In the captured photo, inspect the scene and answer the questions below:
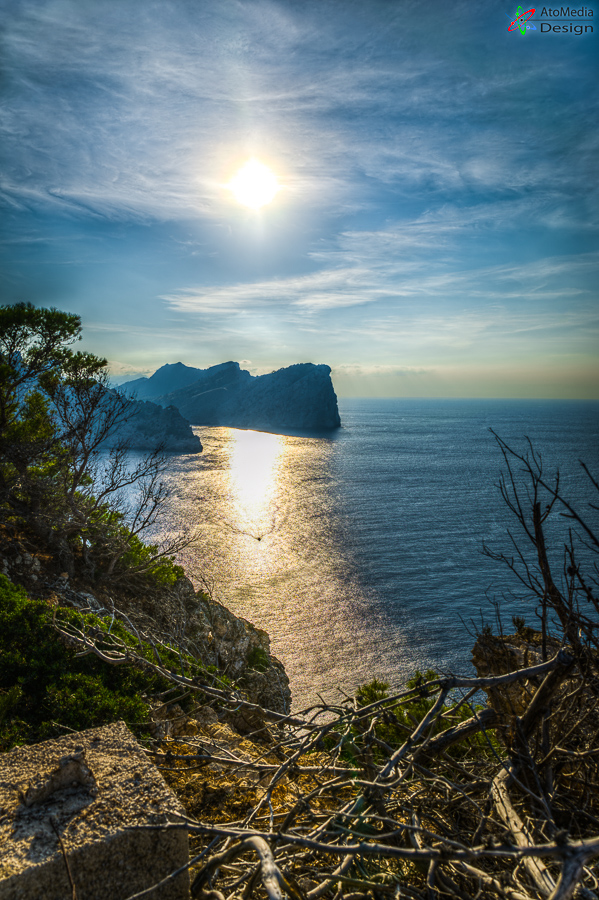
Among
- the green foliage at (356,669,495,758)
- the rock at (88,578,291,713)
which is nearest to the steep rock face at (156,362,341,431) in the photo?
the rock at (88,578,291,713)

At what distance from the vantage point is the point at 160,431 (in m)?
107

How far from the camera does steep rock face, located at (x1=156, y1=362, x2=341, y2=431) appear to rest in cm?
17500

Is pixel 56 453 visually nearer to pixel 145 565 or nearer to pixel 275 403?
pixel 145 565

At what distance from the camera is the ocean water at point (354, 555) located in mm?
28875

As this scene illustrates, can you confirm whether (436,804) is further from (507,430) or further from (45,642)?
(507,430)

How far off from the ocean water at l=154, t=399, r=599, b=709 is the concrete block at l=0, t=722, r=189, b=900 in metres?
2.61

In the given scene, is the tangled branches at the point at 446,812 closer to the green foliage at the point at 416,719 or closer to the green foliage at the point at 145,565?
the green foliage at the point at 416,719

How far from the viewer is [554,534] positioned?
44.9 meters

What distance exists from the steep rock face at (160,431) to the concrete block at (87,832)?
102637mm

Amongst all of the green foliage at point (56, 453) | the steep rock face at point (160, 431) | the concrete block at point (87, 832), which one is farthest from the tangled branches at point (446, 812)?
the steep rock face at point (160, 431)

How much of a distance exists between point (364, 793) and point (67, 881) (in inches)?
60.6

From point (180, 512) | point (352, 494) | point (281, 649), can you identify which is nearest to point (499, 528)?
point (352, 494)

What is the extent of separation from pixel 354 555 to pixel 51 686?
128 feet

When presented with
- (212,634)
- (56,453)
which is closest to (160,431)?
(56,453)
